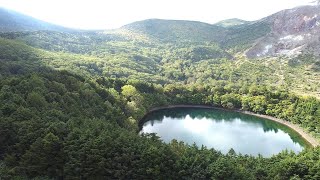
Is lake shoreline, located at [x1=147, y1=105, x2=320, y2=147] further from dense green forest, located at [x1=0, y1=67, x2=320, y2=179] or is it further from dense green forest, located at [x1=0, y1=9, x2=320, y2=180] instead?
dense green forest, located at [x1=0, y1=67, x2=320, y2=179]

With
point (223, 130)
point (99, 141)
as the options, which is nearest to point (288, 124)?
point (223, 130)

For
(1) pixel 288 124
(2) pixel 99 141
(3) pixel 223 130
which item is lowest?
(3) pixel 223 130

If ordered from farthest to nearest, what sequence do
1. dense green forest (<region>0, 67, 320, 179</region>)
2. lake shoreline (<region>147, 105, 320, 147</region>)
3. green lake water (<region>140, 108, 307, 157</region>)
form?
lake shoreline (<region>147, 105, 320, 147</region>) < green lake water (<region>140, 108, 307, 157</region>) < dense green forest (<region>0, 67, 320, 179</region>)

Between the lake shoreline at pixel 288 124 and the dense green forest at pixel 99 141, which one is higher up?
the dense green forest at pixel 99 141

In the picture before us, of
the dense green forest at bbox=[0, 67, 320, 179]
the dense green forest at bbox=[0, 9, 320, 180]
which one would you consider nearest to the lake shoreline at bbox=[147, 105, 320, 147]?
the dense green forest at bbox=[0, 9, 320, 180]

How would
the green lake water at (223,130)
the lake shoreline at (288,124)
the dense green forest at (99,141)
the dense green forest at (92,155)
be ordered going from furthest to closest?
the lake shoreline at (288,124) → the green lake water at (223,130) → the dense green forest at (99,141) → the dense green forest at (92,155)

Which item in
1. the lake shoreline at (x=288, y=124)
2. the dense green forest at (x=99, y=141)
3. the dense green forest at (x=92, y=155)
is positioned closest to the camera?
the dense green forest at (x=92, y=155)

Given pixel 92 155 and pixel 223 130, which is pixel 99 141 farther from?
pixel 223 130

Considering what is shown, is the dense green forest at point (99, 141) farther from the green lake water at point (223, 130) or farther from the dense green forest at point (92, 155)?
the green lake water at point (223, 130)

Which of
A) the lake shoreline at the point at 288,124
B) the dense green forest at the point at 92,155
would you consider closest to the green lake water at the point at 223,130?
the lake shoreline at the point at 288,124
